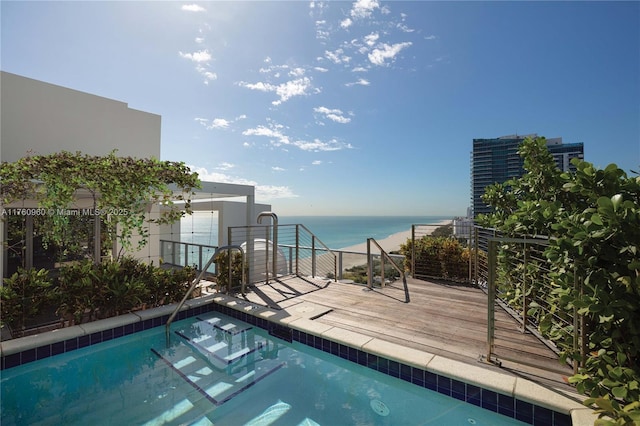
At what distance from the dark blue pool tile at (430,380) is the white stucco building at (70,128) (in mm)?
6240

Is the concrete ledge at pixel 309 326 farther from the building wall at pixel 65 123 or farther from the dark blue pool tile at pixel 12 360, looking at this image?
the building wall at pixel 65 123

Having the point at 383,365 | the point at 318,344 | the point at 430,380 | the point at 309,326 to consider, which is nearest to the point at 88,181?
the point at 309,326

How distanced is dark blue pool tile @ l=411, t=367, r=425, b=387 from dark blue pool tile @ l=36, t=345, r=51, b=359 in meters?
4.50

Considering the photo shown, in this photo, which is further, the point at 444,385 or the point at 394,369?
the point at 394,369

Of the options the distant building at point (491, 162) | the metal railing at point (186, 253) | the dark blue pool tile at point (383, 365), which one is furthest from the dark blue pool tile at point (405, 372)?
the distant building at point (491, 162)

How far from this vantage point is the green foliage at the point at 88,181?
4.49 m

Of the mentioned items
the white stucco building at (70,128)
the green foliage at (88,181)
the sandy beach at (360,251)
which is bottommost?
the sandy beach at (360,251)

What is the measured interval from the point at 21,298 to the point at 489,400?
5.72 meters

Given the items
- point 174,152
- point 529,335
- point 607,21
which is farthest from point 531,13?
point 174,152

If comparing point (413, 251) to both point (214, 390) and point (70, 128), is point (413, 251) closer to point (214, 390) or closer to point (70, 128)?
point (214, 390)

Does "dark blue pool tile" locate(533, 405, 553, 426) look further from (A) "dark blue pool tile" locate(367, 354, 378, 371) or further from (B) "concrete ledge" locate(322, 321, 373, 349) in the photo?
(B) "concrete ledge" locate(322, 321, 373, 349)

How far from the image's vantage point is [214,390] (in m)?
3.26

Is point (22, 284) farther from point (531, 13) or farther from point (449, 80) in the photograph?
point (449, 80)

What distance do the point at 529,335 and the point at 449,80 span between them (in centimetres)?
933
